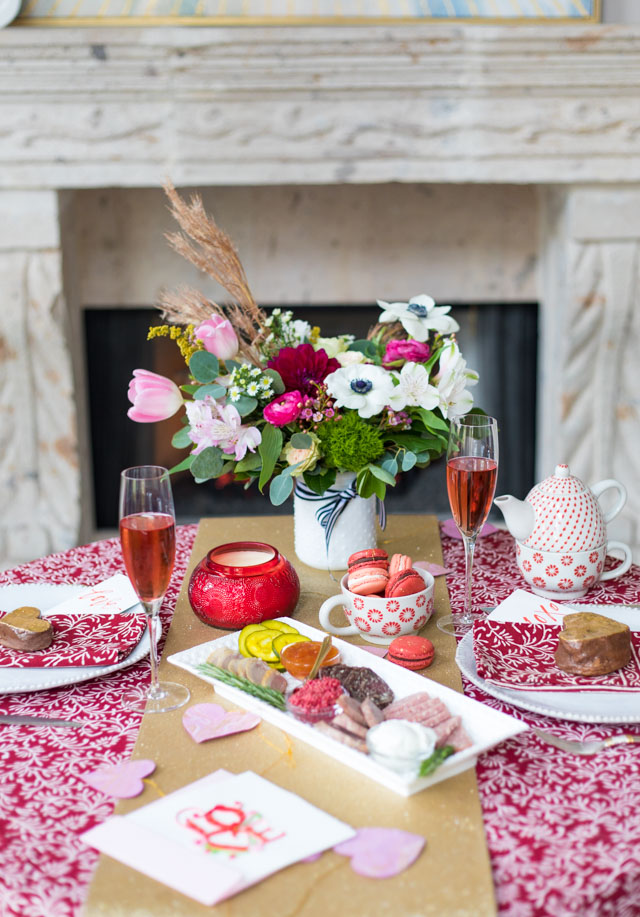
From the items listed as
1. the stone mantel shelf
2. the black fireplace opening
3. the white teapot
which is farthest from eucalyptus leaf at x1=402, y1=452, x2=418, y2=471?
the black fireplace opening

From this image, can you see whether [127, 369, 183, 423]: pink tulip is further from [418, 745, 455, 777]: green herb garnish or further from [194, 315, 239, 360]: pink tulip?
[418, 745, 455, 777]: green herb garnish

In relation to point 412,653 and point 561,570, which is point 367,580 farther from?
point 561,570

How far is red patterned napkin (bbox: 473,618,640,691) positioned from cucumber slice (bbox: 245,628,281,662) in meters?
0.23

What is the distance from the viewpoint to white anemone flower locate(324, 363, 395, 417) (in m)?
1.21

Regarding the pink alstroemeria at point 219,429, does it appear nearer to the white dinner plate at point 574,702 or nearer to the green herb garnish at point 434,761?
the white dinner plate at point 574,702

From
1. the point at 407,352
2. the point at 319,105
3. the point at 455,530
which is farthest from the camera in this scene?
the point at 319,105

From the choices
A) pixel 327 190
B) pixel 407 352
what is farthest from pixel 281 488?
pixel 327 190

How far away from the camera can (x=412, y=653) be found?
3.43 feet

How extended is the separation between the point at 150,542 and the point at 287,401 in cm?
35

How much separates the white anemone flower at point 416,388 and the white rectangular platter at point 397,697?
13.3 inches

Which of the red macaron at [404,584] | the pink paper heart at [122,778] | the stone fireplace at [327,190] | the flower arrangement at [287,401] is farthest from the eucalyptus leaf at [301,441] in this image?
the stone fireplace at [327,190]

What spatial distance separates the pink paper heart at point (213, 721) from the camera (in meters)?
0.91

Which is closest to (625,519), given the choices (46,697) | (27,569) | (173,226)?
(173,226)

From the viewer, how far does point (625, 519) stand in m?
2.69
